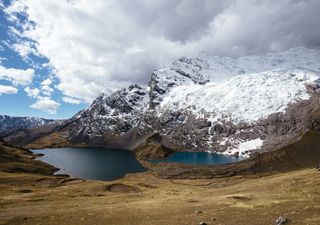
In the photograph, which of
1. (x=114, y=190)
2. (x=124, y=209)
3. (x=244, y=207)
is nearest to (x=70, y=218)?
(x=124, y=209)

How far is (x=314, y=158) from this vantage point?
18225cm

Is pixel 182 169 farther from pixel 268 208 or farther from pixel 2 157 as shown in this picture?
pixel 268 208

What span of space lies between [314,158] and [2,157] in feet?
548

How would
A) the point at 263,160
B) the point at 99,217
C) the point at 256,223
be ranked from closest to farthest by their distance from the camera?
1. the point at 256,223
2. the point at 99,217
3. the point at 263,160

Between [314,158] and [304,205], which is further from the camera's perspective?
[314,158]

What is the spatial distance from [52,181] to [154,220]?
103m

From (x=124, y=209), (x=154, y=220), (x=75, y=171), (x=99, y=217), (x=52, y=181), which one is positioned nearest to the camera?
(x=154, y=220)

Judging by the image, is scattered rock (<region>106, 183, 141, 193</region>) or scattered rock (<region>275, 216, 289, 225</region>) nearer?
scattered rock (<region>275, 216, 289, 225</region>)

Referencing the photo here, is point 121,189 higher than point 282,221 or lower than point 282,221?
higher

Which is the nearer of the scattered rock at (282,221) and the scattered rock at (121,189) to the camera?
the scattered rock at (282,221)

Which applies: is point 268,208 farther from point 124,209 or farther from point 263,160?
point 263,160

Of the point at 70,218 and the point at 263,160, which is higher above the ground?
the point at 263,160

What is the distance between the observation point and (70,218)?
4600 cm

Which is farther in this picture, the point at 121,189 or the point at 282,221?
the point at 121,189
